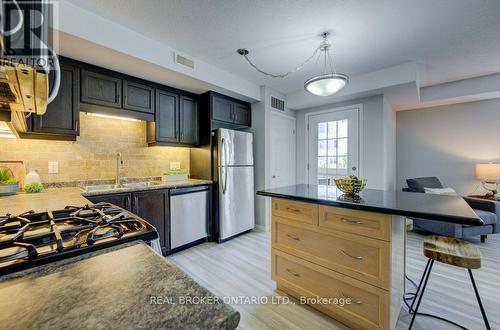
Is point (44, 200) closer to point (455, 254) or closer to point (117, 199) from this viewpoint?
point (117, 199)

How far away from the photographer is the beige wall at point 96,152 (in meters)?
2.30

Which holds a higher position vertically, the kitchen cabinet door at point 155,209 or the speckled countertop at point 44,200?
the speckled countertop at point 44,200

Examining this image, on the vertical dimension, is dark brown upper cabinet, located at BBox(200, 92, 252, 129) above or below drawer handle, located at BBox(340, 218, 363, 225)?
above

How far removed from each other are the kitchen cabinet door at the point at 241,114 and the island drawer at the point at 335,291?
2337mm

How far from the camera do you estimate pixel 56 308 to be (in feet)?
1.56

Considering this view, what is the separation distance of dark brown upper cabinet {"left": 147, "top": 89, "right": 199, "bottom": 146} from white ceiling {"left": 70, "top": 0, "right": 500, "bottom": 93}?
0.72m

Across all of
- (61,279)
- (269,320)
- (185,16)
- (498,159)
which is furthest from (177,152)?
(498,159)

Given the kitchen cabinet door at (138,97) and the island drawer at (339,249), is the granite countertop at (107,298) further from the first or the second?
the kitchen cabinet door at (138,97)

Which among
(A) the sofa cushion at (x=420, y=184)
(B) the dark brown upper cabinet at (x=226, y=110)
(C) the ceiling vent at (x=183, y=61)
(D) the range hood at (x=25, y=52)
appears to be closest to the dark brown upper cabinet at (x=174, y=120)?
(B) the dark brown upper cabinet at (x=226, y=110)

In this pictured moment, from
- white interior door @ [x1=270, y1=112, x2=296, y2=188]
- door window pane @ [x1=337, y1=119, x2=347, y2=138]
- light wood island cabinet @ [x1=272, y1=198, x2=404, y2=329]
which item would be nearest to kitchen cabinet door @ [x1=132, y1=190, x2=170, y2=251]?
light wood island cabinet @ [x1=272, y1=198, x2=404, y2=329]

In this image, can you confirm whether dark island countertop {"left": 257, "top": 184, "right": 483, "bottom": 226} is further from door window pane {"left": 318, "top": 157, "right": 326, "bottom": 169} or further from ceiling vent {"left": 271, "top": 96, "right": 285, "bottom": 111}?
ceiling vent {"left": 271, "top": 96, "right": 285, "bottom": 111}

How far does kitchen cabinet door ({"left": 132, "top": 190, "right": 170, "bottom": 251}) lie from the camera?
2.52 meters

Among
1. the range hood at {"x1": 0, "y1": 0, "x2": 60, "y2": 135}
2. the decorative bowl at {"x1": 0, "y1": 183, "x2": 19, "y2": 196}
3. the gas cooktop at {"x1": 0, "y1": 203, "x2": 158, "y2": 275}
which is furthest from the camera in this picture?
the decorative bowl at {"x1": 0, "y1": 183, "x2": 19, "y2": 196}

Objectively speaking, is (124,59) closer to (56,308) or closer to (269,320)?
(56,308)
